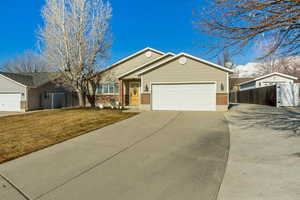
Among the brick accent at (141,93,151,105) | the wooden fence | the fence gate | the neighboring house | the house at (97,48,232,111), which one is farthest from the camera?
the neighboring house

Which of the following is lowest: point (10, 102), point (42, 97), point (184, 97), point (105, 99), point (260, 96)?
point (10, 102)

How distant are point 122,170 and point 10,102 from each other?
66.5 feet

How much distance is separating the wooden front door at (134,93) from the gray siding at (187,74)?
3.82 m

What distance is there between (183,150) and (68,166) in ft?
9.46

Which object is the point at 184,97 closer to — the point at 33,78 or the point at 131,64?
the point at 131,64

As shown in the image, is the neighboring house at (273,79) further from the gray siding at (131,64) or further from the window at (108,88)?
the window at (108,88)

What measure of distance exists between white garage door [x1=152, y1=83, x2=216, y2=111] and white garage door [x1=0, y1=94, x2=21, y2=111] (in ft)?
49.4

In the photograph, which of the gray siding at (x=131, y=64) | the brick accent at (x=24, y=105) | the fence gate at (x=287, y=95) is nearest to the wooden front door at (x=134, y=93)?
the gray siding at (x=131, y=64)

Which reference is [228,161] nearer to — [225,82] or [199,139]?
[199,139]

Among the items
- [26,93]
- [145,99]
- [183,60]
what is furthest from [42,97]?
[183,60]

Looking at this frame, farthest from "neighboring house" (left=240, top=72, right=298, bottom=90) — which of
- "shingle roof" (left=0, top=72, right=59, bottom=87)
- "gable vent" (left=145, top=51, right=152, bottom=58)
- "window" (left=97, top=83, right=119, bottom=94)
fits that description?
"shingle roof" (left=0, top=72, right=59, bottom=87)

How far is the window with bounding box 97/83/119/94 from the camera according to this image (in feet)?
56.0

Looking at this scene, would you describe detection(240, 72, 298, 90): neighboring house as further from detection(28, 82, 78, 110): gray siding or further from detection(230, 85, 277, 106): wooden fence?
detection(28, 82, 78, 110): gray siding

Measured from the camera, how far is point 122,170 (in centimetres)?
335
